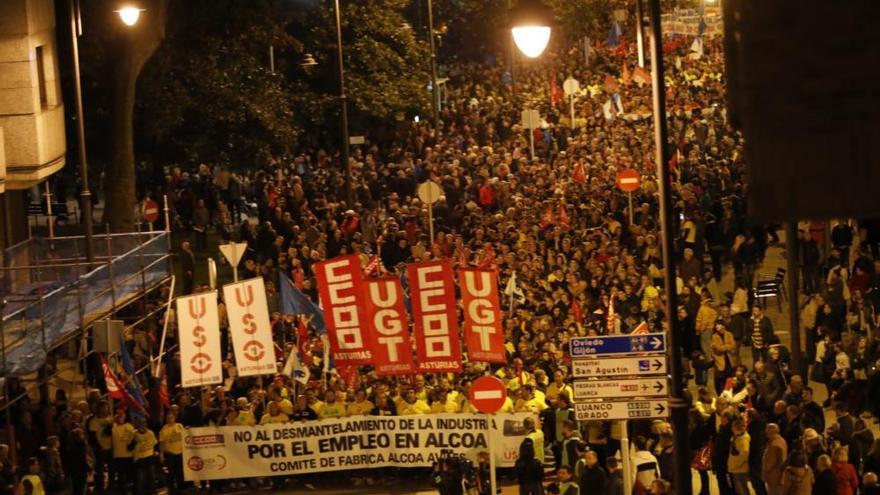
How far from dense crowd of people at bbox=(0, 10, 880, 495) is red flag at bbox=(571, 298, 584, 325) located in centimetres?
3

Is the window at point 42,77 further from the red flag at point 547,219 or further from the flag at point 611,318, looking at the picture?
the flag at point 611,318

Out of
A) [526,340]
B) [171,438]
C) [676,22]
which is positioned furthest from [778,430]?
[676,22]

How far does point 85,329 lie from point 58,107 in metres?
9.71

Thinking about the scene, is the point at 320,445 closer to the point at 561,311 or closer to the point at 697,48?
the point at 561,311

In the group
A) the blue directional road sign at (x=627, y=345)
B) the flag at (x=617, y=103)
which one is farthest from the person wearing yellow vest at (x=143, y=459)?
the flag at (x=617, y=103)

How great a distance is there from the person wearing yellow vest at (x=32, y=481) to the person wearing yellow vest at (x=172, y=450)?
2.48 metres

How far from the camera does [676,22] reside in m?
60.1

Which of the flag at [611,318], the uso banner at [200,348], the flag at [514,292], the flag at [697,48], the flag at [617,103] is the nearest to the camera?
→ the uso banner at [200,348]

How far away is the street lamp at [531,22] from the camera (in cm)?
1288

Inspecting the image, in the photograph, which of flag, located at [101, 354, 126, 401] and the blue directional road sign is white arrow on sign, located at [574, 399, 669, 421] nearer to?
the blue directional road sign

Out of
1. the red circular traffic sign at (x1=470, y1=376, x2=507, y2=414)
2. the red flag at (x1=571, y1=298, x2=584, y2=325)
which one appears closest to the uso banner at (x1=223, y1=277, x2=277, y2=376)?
the red circular traffic sign at (x1=470, y1=376, x2=507, y2=414)

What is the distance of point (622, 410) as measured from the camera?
15.5 metres

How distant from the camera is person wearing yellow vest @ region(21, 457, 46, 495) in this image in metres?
19.0

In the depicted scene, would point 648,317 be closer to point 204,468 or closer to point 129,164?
point 204,468
